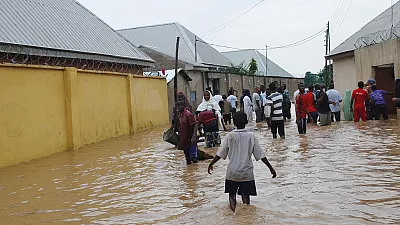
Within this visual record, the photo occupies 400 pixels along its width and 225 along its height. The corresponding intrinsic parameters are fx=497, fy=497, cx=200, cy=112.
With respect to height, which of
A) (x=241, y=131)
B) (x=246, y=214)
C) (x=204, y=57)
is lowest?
(x=246, y=214)

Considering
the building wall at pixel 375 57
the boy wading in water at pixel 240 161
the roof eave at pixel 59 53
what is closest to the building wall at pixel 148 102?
the roof eave at pixel 59 53

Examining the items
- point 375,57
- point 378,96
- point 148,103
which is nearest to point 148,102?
point 148,103

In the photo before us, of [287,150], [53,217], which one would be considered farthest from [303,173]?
[53,217]

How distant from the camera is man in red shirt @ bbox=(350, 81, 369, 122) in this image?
55.7ft

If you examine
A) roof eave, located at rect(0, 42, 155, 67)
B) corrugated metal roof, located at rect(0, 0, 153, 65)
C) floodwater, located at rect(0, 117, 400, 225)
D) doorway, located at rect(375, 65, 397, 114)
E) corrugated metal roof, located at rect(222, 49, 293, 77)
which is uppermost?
corrugated metal roof, located at rect(222, 49, 293, 77)

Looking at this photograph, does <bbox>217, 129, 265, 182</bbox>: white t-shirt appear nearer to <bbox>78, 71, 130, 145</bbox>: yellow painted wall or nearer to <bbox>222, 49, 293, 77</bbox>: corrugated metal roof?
<bbox>78, 71, 130, 145</bbox>: yellow painted wall

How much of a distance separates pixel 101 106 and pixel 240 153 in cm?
1066

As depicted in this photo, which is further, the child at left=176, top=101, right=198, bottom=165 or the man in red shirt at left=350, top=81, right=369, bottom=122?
the man in red shirt at left=350, top=81, right=369, bottom=122

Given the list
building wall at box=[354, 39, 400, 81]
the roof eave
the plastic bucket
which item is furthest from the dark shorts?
building wall at box=[354, 39, 400, 81]

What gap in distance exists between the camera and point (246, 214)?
6367mm

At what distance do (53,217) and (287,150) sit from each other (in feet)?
22.3

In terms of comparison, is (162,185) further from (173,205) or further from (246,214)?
(246,214)

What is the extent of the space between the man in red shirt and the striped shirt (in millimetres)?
4463

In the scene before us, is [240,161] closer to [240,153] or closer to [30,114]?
[240,153]
